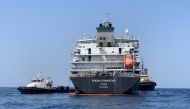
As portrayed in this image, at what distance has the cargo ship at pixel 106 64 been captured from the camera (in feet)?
287

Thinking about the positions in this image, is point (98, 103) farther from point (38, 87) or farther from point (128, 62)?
point (38, 87)

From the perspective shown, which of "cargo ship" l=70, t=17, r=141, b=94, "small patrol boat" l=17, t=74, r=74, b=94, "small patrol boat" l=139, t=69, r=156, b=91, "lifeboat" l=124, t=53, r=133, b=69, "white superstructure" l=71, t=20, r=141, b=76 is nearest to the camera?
"cargo ship" l=70, t=17, r=141, b=94

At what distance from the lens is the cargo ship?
87.4 meters

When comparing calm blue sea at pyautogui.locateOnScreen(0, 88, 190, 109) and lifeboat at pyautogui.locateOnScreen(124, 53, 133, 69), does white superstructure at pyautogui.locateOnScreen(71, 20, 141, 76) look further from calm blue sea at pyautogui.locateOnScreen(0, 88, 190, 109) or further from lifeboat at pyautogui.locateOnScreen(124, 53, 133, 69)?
calm blue sea at pyautogui.locateOnScreen(0, 88, 190, 109)

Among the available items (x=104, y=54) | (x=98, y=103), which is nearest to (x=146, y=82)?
(x=104, y=54)

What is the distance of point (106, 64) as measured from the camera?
95.2 meters

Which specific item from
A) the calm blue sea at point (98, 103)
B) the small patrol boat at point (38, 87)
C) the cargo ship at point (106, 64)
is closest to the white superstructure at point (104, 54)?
the cargo ship at point (106, 64)

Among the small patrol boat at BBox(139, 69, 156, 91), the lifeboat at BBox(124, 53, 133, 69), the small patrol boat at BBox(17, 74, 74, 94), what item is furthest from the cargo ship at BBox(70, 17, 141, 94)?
the small patrol boat at BBox(139, 69, 156, 91)

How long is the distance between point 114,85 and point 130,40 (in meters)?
19.4

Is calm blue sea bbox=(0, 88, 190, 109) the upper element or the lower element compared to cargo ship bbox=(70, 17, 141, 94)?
lower

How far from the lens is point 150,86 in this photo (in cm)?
16238

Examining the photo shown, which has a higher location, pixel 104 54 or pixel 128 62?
→ pixel 104 54

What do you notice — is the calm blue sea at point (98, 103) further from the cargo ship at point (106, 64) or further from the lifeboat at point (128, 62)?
the lifeboat at point (128, 62)

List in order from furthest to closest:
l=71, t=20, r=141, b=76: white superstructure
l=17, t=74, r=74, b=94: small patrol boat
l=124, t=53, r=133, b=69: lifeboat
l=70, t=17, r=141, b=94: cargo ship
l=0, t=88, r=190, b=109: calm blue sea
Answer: l=17, t=74, r=74, b=94: small patrol boat, l=71, t=20, r=141, b=76: white superstructure, l=124, t=53, r=133, b=69: lifeboat, l=70, t=17, r=141, b=94: cargo ship, l=0, t=88, r=190, b=109: calm blue sea
